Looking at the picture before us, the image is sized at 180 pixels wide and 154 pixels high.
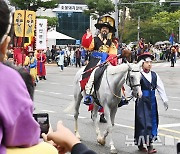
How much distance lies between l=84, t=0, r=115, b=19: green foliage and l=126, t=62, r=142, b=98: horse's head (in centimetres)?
4413

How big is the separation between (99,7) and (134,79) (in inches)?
1766

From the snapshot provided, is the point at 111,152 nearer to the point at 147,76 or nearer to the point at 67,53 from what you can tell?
the point at 147,76

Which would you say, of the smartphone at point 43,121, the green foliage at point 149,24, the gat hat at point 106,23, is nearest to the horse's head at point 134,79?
the gat hat at point 106,23

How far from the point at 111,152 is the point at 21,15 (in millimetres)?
5708

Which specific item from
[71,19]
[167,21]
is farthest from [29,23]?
[71,19]

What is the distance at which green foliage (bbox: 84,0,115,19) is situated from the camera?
52.3 metres

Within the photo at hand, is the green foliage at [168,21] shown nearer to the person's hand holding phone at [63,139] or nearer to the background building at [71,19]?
the background building at [71,19]

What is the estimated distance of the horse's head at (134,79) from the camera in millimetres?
8352

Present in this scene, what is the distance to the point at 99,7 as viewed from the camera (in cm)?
5275

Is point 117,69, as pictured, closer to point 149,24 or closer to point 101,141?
point 101,141

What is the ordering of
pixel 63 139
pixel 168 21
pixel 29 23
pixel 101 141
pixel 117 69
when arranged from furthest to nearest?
pixel 168 21 → pixel 29 23 → pixel 101 141 → pixel 117 69 → pixel 63 139

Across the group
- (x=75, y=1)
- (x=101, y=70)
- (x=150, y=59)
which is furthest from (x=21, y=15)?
(x=75, y=1)

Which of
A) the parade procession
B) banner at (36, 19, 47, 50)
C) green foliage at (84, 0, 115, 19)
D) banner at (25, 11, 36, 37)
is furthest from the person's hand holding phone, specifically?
green foliage at (84, 0, 115, 19)

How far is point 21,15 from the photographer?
43.2 feet
